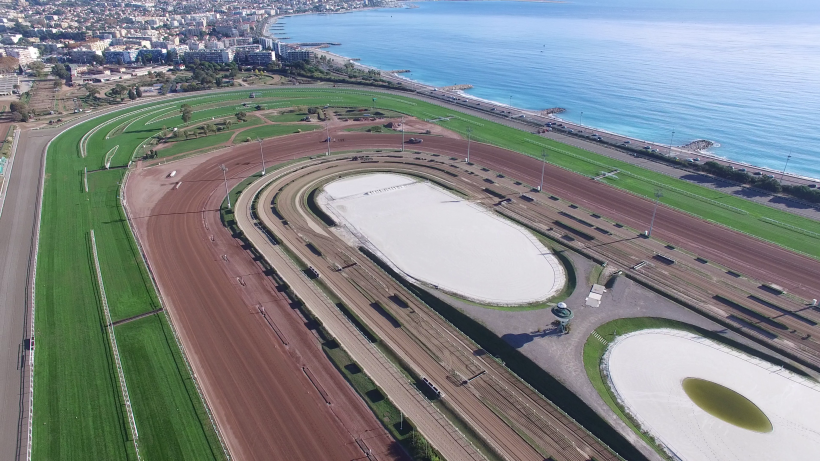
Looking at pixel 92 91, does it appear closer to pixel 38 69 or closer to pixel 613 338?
pixel 38 69

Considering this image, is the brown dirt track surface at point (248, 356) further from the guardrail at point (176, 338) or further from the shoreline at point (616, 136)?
the shoreline at point (616, 136)

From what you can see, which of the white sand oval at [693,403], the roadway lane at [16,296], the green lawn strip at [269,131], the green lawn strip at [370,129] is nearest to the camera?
the white sand oval at [693,403]

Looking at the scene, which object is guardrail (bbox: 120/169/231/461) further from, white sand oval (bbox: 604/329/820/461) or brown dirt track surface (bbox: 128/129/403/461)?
white sand oval (bbox: 604/329/820/461)

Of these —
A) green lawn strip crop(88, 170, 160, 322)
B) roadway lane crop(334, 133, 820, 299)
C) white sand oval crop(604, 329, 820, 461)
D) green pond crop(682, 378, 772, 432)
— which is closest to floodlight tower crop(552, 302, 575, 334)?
white sand oval crop(604, 329, 820, 461)

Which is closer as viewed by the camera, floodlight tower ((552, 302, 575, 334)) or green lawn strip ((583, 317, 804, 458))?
green lawn strip ((583, 317, 804, 458))

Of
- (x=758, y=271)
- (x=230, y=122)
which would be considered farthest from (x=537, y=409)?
(x=230, y=122)

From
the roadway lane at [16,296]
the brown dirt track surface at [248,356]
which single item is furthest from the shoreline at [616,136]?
the roadway lane at [16,296]

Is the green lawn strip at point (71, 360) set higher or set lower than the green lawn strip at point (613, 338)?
lower
